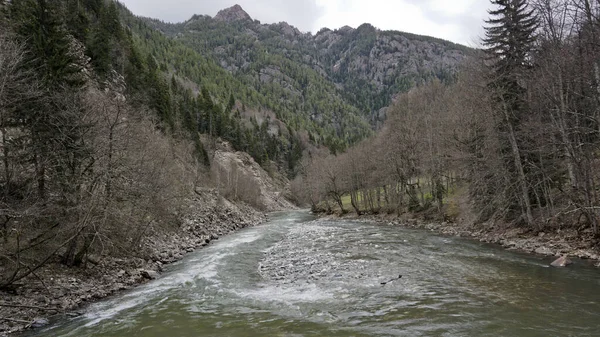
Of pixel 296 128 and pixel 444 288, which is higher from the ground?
pixel 296 128

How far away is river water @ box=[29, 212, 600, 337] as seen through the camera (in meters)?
9.77

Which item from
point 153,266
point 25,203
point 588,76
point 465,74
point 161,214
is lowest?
point 153,266

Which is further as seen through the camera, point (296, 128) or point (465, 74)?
point (296, 128)

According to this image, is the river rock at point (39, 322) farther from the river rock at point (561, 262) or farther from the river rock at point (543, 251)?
the river rock at point (543, 251)

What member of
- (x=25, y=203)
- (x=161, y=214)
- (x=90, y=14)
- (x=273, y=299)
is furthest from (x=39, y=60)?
(x=90, y=14)

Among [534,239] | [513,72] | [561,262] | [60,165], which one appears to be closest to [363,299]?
[561,262]

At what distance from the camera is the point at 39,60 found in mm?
16719

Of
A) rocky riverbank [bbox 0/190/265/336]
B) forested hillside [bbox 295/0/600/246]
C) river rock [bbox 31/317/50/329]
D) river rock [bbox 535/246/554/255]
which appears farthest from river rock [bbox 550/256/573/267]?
river rock [bbox 31/317/50/329]

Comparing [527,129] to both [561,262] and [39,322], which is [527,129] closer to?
[561,262]

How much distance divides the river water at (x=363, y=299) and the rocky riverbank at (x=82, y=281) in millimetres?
835

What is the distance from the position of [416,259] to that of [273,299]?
30.4 ft

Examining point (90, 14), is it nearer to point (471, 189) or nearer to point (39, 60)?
point (39, 60)

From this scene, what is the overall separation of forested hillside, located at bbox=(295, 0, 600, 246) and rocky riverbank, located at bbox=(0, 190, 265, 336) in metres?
22.1

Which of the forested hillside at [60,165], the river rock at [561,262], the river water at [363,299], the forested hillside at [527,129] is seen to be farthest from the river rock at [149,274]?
the forested hillside at [527,129]
